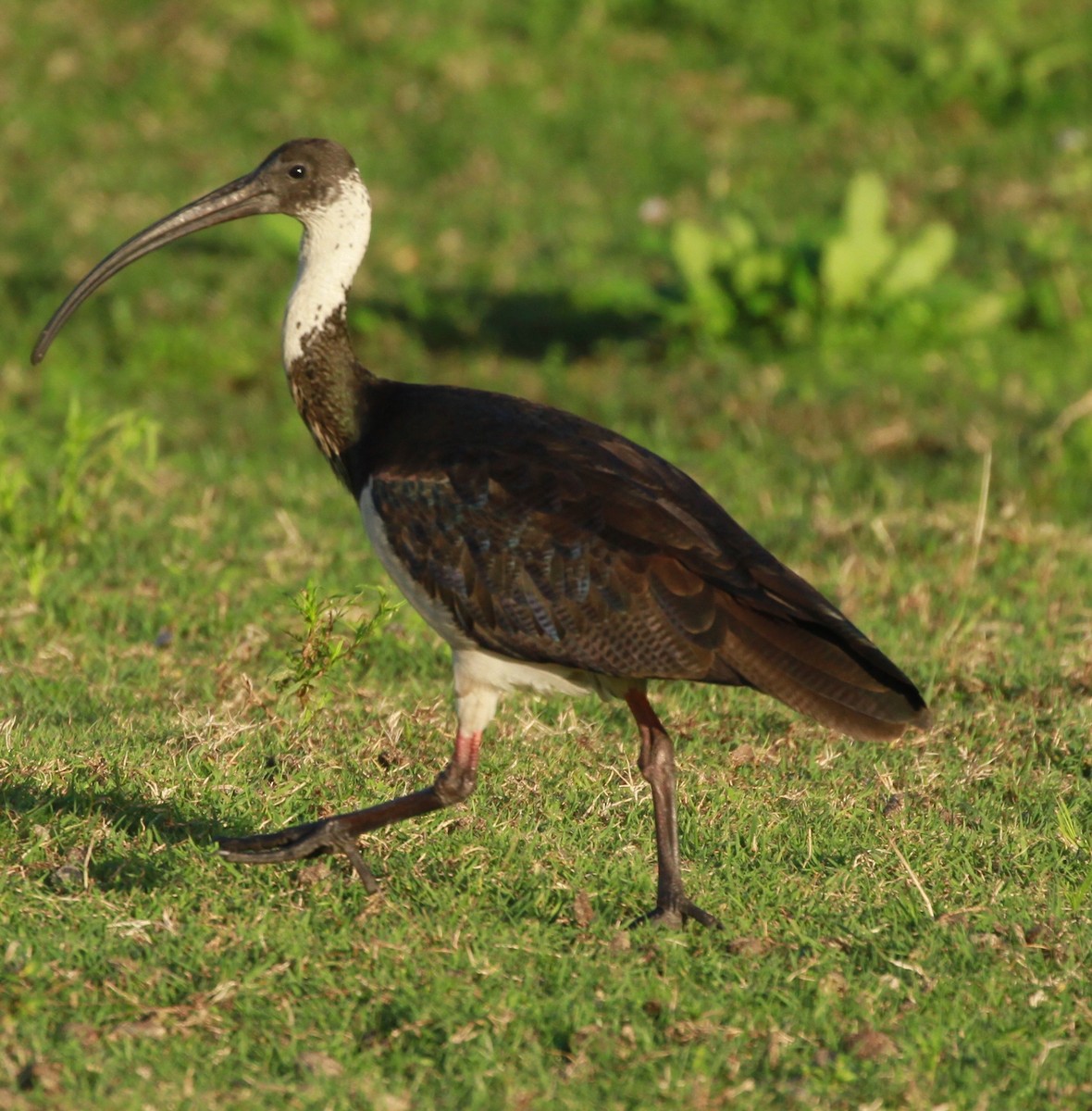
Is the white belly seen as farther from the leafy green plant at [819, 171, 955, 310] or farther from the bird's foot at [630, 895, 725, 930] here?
the leafy green plant at [819, 171, 955, 310]

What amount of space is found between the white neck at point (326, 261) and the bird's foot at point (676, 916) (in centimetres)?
198

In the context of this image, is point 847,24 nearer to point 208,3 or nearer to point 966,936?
point 208,3

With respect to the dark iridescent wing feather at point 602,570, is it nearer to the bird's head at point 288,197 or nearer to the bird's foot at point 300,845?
the bird's foot at point 300,845

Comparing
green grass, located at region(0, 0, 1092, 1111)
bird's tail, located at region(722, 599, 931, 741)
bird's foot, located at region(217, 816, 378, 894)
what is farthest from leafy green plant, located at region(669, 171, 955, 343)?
bird's foot, located at region(217, 816, 378, 894)

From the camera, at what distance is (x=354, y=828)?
4883 mm

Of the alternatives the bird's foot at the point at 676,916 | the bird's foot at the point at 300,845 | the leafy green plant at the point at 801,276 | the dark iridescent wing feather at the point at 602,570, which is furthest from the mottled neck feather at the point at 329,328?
the leafy green plant at the point at 801,276

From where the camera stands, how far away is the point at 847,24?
1394 centimetres

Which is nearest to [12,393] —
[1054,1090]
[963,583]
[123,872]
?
[963,583]

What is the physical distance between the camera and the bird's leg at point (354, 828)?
15.7 ft

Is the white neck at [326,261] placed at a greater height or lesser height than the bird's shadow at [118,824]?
greater

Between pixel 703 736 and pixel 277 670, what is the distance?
148 cm

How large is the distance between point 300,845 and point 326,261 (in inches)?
72.9

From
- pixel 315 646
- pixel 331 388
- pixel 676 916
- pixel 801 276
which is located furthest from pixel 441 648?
pixel 801 276

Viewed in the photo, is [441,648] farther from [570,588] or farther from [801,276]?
[801,276]
